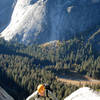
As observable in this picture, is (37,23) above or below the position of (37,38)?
above

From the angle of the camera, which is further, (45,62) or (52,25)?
(52,25)

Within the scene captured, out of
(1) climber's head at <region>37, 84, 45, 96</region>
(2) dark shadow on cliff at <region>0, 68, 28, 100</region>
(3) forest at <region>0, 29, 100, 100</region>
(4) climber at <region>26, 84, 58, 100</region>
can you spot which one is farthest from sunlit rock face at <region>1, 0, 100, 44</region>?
(1) climber's head at <region>37, 84, 45, 96</region>

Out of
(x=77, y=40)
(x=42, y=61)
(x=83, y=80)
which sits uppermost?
(x=77, y=40)

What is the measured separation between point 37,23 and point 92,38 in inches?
2756

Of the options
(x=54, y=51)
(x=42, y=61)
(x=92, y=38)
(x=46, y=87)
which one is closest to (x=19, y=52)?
(x=42, y=61)

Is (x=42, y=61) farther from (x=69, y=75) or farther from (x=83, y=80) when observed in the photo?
(x=83, y=80)

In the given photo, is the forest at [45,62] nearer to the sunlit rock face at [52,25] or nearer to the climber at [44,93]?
the sunlit rock face at [52,25]

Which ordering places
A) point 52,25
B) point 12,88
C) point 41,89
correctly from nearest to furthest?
point 41,89, point 12,88, point 52,25

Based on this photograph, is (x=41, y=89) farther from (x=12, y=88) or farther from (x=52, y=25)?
(x=52, y=25)

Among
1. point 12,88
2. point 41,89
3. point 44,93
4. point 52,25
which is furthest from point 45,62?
point 41,89

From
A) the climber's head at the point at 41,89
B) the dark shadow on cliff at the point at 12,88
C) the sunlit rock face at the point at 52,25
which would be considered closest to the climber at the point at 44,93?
the climber's head at the point at 41,89

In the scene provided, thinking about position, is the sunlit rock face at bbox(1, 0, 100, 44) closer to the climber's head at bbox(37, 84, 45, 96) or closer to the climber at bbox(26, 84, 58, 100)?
the climber at bbox(26, 84, 58, 100)

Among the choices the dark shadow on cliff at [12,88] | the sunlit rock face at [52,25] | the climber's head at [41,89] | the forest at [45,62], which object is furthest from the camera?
the sunlit rock face at [52,25]

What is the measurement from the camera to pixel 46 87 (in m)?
9.18
